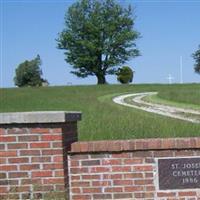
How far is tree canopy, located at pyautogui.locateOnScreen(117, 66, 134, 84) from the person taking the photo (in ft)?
276

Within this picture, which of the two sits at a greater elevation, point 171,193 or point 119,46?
point 119,46

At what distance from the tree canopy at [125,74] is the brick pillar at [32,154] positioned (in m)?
77.7

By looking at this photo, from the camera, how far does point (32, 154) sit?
6.16 m

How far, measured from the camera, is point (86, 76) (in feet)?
275

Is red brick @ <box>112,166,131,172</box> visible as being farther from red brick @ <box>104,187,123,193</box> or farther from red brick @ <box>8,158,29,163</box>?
red brick @ <box>8,158,29,163</box>

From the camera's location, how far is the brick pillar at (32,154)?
6133mm

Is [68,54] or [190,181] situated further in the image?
[68,54]

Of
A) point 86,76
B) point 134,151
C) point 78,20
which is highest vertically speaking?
point 78,20

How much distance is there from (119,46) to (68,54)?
7.66m

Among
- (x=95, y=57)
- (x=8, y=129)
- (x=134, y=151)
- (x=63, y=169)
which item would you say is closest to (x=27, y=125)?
(x=8, y=129)

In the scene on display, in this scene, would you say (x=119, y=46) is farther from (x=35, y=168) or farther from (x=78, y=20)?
(x=35, y=168)

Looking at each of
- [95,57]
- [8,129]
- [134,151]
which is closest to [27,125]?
[8,129]

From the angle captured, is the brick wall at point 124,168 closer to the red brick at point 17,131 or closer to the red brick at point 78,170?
the red brick at point 78,170

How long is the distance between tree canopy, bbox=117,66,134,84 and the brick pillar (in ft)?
255
